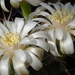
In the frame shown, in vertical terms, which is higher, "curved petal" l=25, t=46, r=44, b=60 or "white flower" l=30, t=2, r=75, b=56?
"white flower" l=30, t=2, r=75, b=56

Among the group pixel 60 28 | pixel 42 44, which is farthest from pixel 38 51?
pixel 60 28

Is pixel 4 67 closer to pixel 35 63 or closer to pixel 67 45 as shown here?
pixel 35 63

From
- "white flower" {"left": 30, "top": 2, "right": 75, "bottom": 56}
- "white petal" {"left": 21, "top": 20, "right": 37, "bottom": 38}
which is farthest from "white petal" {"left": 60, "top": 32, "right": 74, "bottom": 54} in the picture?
"white petal" {"left": 21, "top": 20, "right": 37, "bottom": 38}

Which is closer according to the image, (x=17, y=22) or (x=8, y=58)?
(x=8, y=58)

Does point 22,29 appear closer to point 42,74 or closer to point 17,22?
point 17,22

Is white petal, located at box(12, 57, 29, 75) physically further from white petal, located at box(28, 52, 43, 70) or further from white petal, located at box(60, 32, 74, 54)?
white petal, located at box(60, 32, 74, 54)

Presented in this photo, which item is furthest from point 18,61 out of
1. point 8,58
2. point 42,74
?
point 42,74
